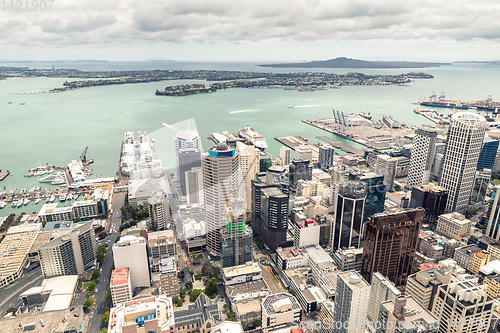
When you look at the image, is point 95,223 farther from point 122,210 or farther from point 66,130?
point 66,130

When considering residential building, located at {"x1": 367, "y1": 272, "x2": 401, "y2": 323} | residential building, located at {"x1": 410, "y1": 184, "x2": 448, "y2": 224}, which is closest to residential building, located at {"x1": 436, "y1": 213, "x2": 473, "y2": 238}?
residential building, located at {"x1": 410, "y1": 184, "x2": 448, "y2": 224}

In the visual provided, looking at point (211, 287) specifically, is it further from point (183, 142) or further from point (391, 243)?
point (183, 142)

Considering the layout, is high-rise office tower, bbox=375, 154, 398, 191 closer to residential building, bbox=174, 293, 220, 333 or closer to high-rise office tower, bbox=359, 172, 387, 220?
high-rise office tower, bbox=359, 172, 387, 220

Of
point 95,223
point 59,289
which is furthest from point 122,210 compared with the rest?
point 59,289

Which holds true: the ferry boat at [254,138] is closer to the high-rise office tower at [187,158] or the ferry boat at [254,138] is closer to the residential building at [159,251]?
the high-rise office tower at [187,158]

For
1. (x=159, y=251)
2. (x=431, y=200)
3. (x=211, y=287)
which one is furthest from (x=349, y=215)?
(x=159, y=251)

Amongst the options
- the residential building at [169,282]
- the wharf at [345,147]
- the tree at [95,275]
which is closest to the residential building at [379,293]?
the residential building at [169,282]
